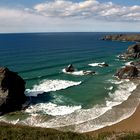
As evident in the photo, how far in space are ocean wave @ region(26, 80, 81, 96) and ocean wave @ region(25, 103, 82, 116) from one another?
22.0 feet

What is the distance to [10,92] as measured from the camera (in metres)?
43.5

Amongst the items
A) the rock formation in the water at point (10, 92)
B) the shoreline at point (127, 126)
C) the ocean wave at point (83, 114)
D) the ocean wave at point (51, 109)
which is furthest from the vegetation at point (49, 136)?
the rock formation in the water at point (10, 92)

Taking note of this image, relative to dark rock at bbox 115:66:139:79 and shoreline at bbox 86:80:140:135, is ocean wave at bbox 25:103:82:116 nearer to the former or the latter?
shoreline at bbox 86:80:140:135

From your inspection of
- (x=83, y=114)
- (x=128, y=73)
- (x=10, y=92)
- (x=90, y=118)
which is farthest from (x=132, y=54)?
(x=10, y=92)

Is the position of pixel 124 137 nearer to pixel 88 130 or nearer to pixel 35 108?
pixel 88 130

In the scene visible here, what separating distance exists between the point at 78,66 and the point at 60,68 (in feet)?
21.4

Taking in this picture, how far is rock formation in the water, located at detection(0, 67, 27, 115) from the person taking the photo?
42.2 meters

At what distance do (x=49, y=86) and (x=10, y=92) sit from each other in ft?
48.8

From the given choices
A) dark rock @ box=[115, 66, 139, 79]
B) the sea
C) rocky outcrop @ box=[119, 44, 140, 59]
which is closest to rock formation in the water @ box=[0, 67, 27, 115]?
the sea

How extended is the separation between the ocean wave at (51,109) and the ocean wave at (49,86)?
6.72 metres

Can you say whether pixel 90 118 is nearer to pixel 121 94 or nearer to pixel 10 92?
pixel 121 94

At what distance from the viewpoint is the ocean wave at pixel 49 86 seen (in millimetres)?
53175

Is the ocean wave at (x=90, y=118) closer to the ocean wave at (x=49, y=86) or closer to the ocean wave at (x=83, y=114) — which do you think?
the ocean wave at (x=83, y=114)

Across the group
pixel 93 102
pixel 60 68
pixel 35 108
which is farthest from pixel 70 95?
pixel 60 68
